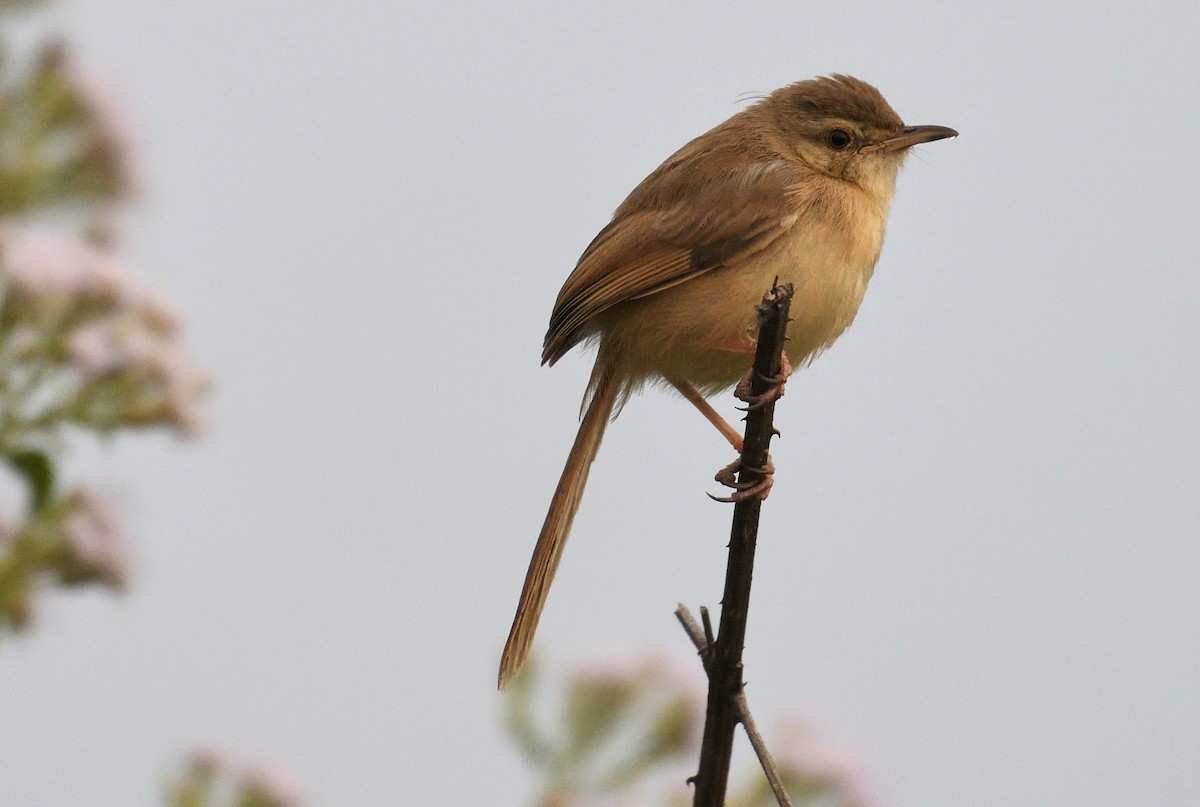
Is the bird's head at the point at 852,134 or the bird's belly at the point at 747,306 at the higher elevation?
the bird's head at the point at 852,134

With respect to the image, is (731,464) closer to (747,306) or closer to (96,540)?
(747,306)

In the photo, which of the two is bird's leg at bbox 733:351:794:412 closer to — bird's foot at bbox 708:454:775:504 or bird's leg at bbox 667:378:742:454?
bird's foot at bbox 708:454:775:504

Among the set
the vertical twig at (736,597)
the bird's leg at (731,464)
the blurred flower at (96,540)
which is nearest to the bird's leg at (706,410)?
the bird's leg at (731,464)

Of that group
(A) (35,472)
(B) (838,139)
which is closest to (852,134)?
(B) (838,139)

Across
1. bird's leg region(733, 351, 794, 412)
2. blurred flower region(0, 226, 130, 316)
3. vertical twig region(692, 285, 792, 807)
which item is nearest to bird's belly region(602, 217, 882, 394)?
bird's leg region(733, 351, 794, 412)

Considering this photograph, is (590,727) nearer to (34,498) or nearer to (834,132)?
(34,498)

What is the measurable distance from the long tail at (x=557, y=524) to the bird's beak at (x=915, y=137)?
1102mm

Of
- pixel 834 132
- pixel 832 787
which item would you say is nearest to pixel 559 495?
pixel 832 787

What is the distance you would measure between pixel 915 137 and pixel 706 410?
3.52ft

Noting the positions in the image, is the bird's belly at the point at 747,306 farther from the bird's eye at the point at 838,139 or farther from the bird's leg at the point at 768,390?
the bird's leg at the point at 768,390

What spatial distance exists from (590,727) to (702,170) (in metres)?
1.96

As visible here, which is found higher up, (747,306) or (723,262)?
(723,262)

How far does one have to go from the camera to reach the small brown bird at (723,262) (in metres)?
3.55

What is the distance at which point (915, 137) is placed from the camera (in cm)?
403
